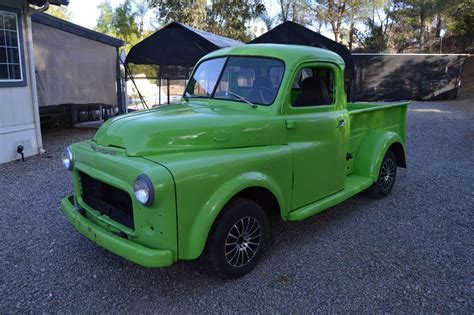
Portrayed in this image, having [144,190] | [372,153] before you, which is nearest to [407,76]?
[372,153]

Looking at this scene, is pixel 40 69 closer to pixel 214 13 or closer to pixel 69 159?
pixel 69 159

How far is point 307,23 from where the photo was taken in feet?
102

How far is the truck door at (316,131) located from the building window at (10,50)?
219 inches

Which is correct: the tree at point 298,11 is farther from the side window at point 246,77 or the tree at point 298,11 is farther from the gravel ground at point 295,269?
the side window at point 246,77

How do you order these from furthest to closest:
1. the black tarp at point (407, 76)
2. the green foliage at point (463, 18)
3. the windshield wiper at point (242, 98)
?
the green foliage at point (463, 18)
the black tarp at point (407, 76)
the windshield wiper at point (242, 98)

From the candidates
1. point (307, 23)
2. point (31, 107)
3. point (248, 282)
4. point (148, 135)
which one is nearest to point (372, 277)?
point (248, 282)

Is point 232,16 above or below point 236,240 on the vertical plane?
above

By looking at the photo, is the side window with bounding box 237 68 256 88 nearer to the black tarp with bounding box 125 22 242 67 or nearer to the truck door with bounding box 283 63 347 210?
the truck door with bounding box 283 63 347 210

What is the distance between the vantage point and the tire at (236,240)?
9.80 feet

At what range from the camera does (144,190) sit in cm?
262

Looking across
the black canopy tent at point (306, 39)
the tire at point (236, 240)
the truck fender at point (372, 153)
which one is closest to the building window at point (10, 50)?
the tire at point (236, 240)

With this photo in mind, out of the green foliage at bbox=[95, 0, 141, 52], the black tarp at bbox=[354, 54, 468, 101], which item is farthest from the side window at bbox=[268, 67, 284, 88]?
the green foliage at bbox=[95, 0, 141, 52]

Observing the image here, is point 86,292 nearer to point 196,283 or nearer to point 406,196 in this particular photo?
point 196,283

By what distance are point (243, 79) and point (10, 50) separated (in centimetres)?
528
